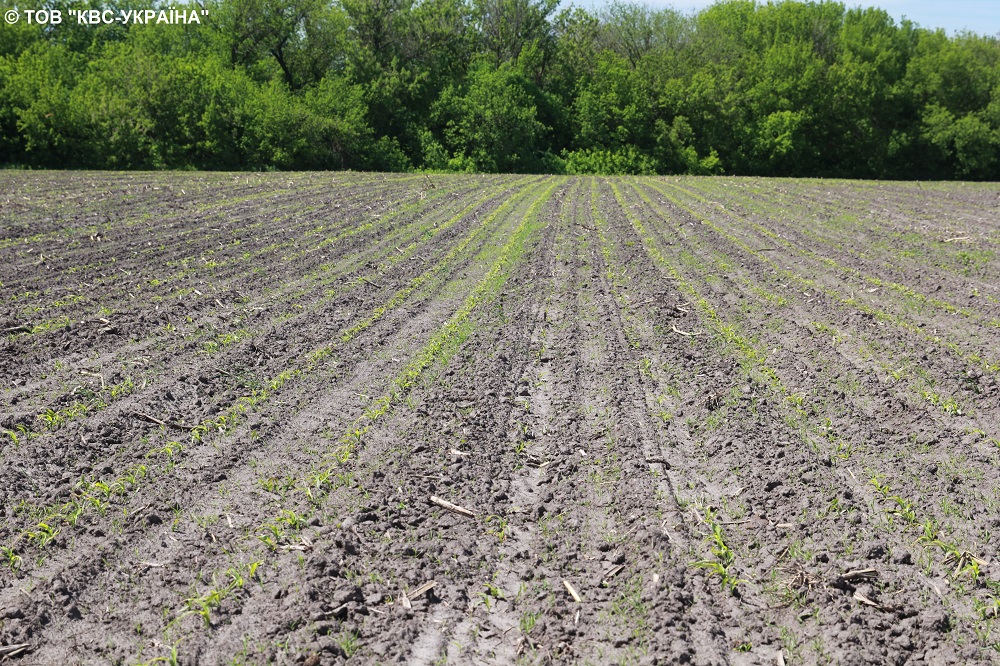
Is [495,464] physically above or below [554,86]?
below

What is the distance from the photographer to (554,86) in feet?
182

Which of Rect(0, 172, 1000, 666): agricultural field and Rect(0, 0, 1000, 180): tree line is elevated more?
Rect(0, 0, 1000, 180): tree line

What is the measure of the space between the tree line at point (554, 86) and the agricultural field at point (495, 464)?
121 feet

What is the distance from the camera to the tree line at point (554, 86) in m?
46.5

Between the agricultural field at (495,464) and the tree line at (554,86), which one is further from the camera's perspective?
the tree line at (554,86)

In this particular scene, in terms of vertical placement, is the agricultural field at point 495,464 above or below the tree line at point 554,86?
below

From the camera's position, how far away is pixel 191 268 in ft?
39.2

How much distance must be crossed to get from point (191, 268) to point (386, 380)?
249 inches

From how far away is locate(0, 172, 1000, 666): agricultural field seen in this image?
3758 millimetres

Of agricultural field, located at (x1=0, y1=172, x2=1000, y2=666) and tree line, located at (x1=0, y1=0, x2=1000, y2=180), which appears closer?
agricultural field, located at (x1=0, y1=172, x2=1000, y2=666)

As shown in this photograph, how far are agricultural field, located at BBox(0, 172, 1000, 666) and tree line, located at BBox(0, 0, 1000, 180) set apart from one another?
36.7 metres

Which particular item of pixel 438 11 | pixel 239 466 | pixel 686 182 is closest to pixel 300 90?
pixel 438 11

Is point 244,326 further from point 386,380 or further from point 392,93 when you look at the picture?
point 392,93

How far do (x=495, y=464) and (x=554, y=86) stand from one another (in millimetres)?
53919
